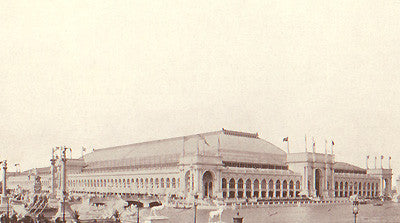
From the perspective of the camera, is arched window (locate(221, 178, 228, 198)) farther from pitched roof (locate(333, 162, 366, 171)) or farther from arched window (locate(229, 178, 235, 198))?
pitched roof (locate(333, 162, 366, 171))

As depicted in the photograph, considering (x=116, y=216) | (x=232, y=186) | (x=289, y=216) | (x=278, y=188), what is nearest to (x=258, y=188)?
(x=278, y=188)

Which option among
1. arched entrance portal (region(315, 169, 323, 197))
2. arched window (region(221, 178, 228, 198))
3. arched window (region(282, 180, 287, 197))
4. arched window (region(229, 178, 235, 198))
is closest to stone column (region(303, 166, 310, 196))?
arched window (region(282, 180, 287, 197))

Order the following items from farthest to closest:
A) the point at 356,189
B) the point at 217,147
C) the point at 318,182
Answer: the point at 356,189, the point at 318,182, the point at 217,147

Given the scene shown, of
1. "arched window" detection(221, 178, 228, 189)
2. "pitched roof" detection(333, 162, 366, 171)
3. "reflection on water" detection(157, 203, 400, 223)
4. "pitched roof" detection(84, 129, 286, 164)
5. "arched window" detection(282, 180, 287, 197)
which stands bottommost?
"reflection on water" detection(157, 203, 400, 223)

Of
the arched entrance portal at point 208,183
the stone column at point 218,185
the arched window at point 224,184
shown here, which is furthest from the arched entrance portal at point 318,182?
the arched entrance portal at point 208,183

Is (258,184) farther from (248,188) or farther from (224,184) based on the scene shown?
(224,184)

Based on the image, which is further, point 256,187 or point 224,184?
point 256,187

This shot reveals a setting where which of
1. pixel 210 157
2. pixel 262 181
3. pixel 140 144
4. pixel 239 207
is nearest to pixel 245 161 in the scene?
pixel 262 181

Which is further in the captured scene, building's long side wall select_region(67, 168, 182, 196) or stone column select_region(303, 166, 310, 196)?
stone column select_region(303, 166, 310, 196)
